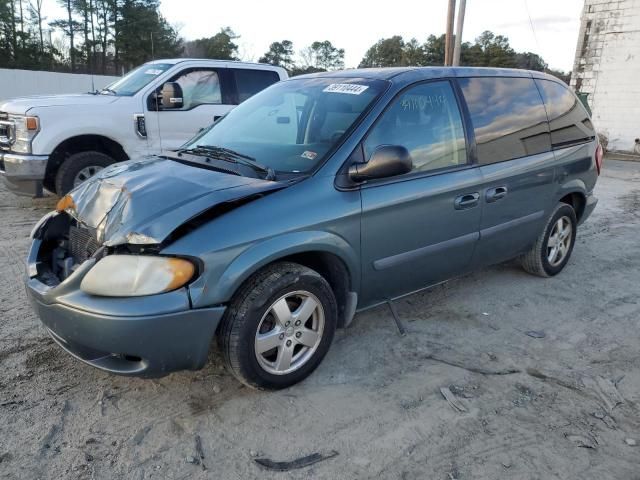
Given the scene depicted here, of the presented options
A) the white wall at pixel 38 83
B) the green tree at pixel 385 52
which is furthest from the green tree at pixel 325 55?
the white wall at pixel 38 83

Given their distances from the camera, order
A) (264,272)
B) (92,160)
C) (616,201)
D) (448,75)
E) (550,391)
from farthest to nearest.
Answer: (616,201), (92,160), (448,75), (550,391), (264,272)

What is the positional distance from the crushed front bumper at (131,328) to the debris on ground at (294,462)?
0.59m

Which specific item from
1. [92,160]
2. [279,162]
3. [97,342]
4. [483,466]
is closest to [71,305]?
[97,342]

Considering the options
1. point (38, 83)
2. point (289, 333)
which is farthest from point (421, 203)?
point (38, 83)

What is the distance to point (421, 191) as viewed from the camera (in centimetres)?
338

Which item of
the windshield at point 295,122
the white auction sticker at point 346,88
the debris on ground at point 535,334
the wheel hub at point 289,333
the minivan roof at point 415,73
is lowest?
the debris on ground at point 535,334

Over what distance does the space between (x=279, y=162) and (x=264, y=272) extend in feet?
2.51

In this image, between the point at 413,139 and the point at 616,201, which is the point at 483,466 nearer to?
the point at 413,139

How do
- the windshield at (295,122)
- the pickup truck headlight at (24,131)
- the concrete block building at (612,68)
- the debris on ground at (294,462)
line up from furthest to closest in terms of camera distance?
the concrete block building at (612,68), the pickup truck headlight at (24,131), the windshield at (295,122), the debris on ground at (294,462)

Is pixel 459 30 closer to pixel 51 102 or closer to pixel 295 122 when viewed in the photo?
pixel 51 102

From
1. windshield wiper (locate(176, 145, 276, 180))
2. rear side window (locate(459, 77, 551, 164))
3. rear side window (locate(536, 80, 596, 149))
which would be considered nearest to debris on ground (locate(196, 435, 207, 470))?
windshield wiper (locate(176, 145, 276, 180))

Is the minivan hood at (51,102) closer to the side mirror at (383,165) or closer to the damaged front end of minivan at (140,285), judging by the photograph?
the damaged front end of minivan at (140,285)

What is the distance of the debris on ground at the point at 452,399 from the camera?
9.49 feet

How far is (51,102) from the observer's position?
6.38 meters
